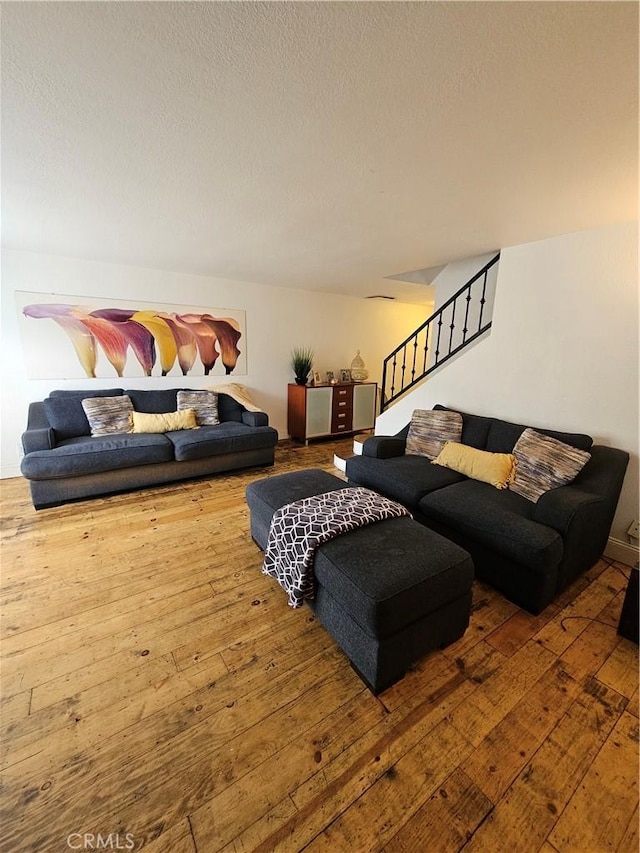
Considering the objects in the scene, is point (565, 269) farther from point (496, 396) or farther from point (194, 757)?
point (194, 757)

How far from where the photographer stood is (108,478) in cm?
304

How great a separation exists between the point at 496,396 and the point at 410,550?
2.06m

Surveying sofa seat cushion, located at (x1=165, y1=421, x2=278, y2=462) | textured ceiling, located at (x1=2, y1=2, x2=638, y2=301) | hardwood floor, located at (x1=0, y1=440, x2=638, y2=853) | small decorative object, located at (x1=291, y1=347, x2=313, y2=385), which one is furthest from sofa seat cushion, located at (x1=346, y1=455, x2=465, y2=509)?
small decorative object, located at (x1=291, y1=347, x2=313, y2=385)

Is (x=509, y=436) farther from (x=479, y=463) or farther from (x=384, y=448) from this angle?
(x=384, y=448)

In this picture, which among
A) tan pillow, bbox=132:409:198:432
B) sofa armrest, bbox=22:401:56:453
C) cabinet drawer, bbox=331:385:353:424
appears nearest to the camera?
sofa armrest, bbox=22:401:56:453

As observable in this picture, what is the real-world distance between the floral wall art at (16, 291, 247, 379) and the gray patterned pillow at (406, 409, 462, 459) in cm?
259

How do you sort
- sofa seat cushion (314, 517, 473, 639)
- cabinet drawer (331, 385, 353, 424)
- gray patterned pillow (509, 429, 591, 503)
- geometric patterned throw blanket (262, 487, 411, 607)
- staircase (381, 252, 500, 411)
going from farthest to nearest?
1. cabinet drawer (331, 385, 353, 424)
2. staircase (381, 252, 500, 411)
3. gray patterned pillow (509, 429, 591, 503)
4. geometric patterned throw blanket (262, 487, 411, 607)
5. sofa seat cushion (314, 517, 473, 639)

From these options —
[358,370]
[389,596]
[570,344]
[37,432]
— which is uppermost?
[570,344]

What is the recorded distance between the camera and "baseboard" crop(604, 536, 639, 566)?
221 centimetres

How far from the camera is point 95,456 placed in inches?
115

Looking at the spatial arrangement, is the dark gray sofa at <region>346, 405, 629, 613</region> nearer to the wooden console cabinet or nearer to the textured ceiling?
the textured ceiling

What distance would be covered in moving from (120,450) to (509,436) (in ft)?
11.1

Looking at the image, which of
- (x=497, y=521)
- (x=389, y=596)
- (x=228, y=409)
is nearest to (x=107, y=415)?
(x=228, y=409)

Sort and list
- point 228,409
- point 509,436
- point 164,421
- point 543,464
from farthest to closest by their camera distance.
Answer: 1. point 228,409
2. point 164,421
3. point 509,436
4. point 543,464
